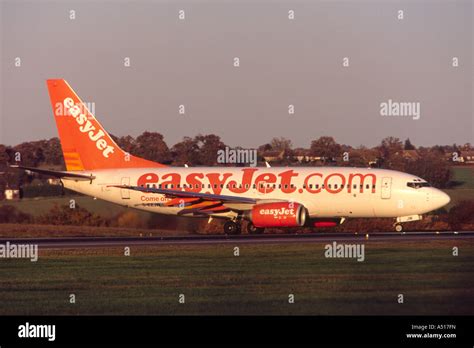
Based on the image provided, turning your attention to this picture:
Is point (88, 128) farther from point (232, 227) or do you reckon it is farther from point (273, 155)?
point (273, 155)

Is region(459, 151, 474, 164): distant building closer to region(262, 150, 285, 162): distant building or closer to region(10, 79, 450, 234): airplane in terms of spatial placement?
region(262, 150, 285, 162): distant building

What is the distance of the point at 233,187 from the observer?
2057 inches

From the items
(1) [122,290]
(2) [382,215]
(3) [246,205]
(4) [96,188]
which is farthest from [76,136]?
(1) [122,290]

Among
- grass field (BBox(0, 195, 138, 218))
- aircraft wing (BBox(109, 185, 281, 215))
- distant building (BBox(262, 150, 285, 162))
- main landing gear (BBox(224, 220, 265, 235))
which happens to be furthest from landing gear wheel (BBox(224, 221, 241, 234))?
distant building (BBox(262, 150, 285, 162))

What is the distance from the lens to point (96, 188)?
54.4m

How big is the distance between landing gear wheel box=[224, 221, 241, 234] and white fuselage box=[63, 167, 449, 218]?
1745 mm

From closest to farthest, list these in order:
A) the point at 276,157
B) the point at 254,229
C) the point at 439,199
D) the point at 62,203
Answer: the point at 439,199 < the point at 254,229 < the point at 62,203 < the point at 276,157

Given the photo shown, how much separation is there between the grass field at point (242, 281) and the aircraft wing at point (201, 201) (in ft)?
40.3

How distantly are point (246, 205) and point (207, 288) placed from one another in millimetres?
24626

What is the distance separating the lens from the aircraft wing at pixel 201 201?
51.0 metres

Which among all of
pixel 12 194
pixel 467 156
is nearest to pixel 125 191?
pixel 12 194

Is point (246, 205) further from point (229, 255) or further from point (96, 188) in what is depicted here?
point (229, 255)

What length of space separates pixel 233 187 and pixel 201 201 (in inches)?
74.6

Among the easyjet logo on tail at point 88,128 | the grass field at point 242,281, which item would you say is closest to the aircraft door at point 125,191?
the easyjet logo on tail at point 88,128
